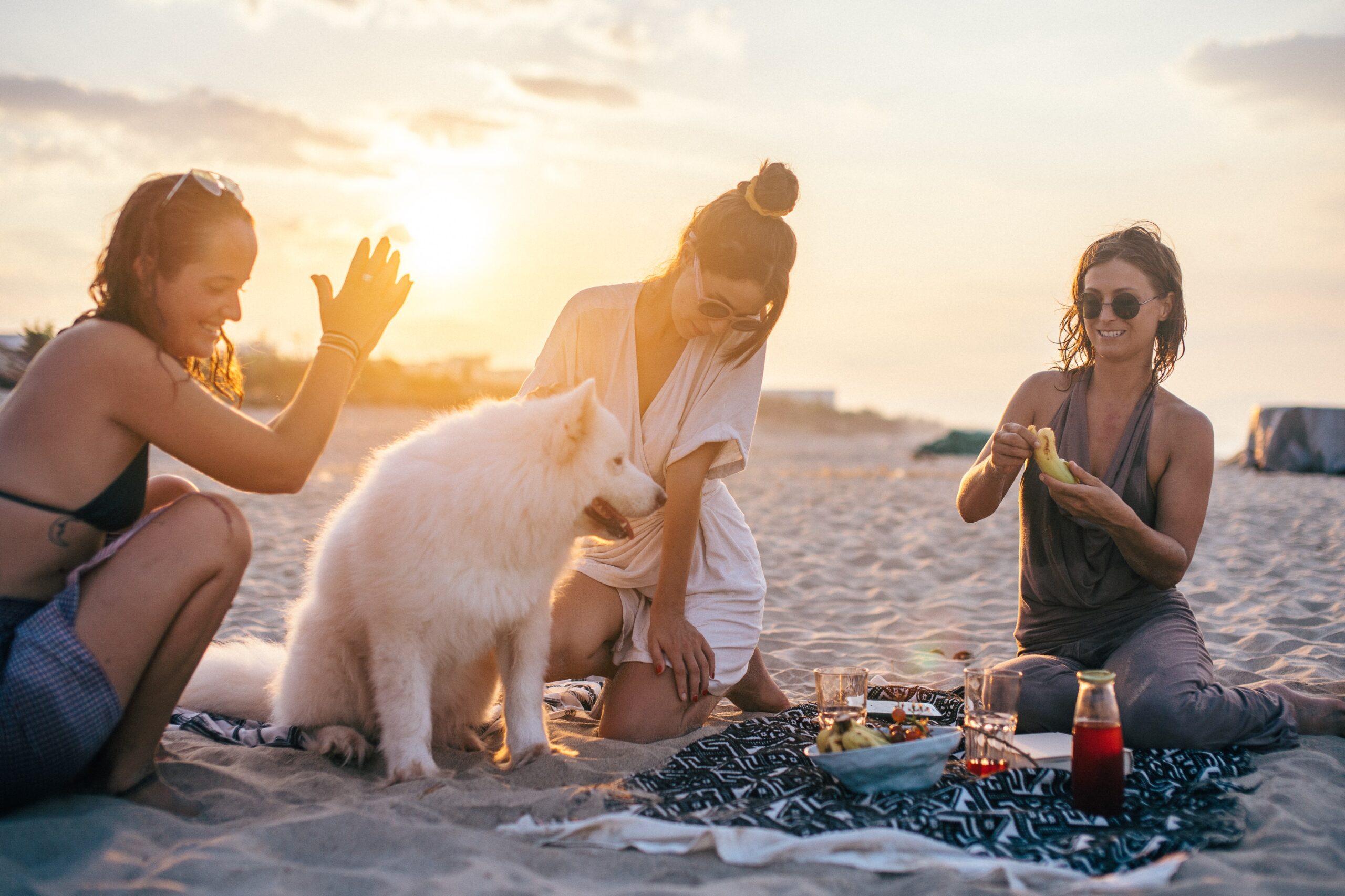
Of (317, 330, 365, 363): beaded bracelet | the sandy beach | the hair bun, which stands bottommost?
the sandy beach

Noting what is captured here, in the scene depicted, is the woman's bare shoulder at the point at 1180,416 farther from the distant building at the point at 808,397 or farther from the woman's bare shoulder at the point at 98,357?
the distant building at the point at 808,397

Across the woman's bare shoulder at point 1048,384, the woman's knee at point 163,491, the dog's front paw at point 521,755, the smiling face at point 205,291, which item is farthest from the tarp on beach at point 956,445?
the smiling face at point 205,291

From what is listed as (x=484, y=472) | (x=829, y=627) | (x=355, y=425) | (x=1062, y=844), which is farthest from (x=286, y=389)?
(x=1062, y=844)

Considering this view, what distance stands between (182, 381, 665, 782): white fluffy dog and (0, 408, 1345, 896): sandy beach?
0.16 m

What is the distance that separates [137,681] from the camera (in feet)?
7.18

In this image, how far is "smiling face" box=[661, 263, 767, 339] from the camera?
312cm

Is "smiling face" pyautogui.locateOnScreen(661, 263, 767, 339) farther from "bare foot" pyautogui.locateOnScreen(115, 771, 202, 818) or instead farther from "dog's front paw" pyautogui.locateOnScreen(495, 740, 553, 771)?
"bare foot" pyautogui.locateOnScreen(115, 771, 202, 818)

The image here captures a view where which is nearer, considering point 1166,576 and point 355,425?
point 1166,576

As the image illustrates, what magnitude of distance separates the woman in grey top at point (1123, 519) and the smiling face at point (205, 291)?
7.63ft

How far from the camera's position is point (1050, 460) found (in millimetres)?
2928

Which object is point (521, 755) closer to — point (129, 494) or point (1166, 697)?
point (129, 494)

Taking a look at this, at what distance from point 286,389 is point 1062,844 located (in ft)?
55.2

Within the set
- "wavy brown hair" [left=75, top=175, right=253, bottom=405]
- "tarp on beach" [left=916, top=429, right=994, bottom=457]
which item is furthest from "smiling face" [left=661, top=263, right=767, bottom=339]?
"tarp on beach" [left=916, top=429, right=994, bottom=457]

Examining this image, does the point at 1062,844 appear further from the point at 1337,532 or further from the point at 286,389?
the point at 286,389
